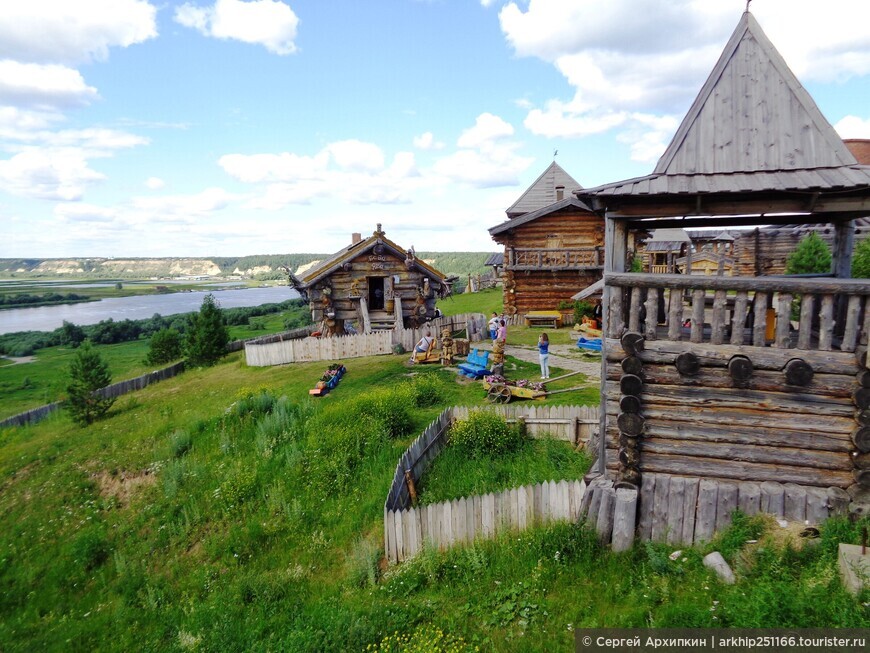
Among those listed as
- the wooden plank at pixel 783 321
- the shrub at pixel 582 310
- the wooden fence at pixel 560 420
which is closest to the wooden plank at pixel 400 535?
the wooden fence at pixel 560 420

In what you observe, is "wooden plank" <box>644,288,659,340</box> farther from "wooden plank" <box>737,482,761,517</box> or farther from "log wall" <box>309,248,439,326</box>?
"log wall" <box>309,248,439,326</box>

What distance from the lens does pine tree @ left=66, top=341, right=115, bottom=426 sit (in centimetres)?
1853

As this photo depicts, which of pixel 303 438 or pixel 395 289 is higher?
pixel 395 289

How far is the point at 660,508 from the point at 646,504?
18 centimetres

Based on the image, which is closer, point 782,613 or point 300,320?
point 782,613

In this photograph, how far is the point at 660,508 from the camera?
6.57m

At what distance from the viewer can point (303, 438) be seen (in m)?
12.7

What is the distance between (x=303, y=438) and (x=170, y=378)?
15.7 m

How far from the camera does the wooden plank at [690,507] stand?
6.38m

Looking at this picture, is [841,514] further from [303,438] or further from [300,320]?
[300,320]

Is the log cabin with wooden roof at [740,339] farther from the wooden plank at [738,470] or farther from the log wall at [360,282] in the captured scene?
the log wall at [360,282]

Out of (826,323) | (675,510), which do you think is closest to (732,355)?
(826,323)

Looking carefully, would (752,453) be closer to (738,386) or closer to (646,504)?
(738,386)

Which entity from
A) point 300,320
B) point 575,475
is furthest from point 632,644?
point 300,320
